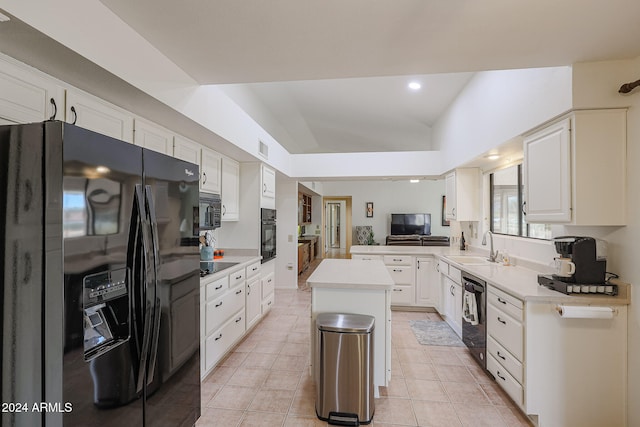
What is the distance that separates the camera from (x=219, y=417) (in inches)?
83.0

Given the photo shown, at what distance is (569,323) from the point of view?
1.98 m

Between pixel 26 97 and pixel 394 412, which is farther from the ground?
pixel 26 97

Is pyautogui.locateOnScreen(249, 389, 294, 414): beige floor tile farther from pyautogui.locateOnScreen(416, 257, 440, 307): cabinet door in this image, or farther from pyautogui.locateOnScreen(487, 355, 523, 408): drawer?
pyautogui.locateOnScreen(416, 257, 440, 307): cabinet door

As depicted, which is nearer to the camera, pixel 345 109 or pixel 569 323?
pixel 569 323

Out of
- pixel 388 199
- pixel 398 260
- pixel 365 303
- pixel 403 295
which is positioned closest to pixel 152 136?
pixel 365 303

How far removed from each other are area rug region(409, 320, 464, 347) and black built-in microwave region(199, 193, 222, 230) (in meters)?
2.59

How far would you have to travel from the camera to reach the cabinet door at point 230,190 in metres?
3.57

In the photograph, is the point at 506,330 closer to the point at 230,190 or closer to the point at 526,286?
the point at 526,286

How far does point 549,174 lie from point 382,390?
2.08 meters

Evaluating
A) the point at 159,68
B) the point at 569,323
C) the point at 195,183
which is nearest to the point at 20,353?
the point at 195,183

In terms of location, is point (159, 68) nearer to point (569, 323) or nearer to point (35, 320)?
point (35, 320)

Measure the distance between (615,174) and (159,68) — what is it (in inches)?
117

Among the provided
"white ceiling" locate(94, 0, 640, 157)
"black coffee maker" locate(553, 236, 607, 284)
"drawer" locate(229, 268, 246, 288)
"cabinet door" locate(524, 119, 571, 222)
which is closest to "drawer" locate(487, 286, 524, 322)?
"black coffee maker" locate(553, 236, 607, 284)

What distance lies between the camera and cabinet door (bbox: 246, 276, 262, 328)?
11.6 feet
